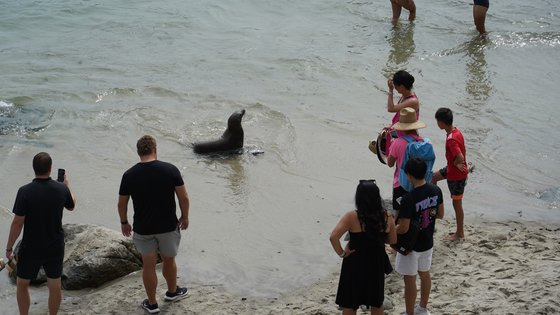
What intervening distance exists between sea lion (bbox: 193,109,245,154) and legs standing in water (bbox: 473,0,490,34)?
8707 millimetres

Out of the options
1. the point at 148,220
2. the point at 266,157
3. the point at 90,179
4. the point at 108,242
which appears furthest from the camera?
the point at 266,157

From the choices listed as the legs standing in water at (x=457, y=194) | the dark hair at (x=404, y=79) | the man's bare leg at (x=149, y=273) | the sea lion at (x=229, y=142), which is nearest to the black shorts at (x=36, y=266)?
the man's bare leg at (x=149, y=273)

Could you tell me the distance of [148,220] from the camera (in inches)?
253

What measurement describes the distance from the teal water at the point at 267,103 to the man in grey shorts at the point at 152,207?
0.87m

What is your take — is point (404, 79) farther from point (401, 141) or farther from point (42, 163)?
point (42, 163)

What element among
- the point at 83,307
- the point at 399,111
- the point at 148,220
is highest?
the point at 399,111

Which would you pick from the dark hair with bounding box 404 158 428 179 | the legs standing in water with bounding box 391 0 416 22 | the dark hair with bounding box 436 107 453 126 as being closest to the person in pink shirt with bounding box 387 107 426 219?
the dark hair with bounding box 436 107 453 126

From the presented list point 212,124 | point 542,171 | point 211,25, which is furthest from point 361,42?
point 542,171

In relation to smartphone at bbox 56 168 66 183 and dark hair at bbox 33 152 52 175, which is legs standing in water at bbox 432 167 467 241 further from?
dark hair at bbox 33 152 52 175

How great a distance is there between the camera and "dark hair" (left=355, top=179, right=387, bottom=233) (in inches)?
214

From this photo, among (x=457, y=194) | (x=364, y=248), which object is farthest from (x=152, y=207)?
(x=457, y=194)

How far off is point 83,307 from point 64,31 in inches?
486

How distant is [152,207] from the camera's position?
6.38 metres

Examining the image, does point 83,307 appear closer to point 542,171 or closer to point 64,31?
point 542,171
